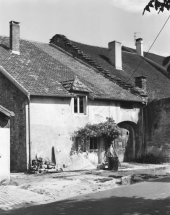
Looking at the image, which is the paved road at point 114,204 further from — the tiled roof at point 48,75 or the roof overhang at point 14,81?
the tiled roof at point 48,75

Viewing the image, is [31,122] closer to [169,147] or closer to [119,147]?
[119,147]

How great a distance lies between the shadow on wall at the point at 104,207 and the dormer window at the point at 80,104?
9.31 metres

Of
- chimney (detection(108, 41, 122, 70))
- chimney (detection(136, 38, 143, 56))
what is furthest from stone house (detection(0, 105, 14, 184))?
chimney (detection(136, 38, 143, 56))

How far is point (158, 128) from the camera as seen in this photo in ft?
72.5

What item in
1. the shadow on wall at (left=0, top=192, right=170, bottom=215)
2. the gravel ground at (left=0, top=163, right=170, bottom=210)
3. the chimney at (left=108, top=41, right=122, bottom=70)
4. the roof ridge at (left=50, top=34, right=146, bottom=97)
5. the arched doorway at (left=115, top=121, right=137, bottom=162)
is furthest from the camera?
the chimney at (left=108, top=41, right=122, bottom=70)

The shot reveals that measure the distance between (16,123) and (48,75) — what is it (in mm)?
3899

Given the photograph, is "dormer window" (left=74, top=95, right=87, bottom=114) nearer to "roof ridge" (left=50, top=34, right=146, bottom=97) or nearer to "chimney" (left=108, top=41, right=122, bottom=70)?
"roof ridge" (left=50, top=34, right=146, bottom=97)

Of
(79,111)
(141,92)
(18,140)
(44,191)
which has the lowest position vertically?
(44,191)

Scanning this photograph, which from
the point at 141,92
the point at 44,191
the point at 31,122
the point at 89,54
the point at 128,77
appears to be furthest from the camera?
the point at 89,54

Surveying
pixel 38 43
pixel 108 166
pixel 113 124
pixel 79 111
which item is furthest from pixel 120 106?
pixel 38 43

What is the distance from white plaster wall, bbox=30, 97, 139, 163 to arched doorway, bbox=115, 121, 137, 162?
2.74m

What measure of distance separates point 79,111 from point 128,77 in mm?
8783

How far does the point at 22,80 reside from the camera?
17625 millimetres

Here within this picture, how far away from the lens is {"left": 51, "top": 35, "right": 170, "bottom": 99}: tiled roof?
84.3 ft
